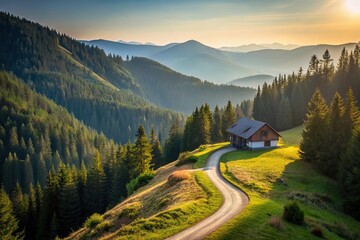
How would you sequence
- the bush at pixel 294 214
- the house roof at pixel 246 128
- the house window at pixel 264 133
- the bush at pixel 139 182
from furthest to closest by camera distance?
1. the house roof at pixel 246 128
2. the house window at pixel 264 133
3. the bush at pixel 139 182
4. the bush at pixel 294 214

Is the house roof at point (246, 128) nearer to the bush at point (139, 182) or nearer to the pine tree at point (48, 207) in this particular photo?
the bush at point (139, 182)

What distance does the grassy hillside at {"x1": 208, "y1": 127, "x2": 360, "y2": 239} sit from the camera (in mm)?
26438

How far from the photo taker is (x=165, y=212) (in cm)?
3006

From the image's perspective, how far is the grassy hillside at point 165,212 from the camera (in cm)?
2714

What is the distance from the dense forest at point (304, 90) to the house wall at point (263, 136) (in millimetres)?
54141

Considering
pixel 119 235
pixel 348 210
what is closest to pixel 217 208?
pixel 119 235

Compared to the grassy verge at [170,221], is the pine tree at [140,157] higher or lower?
lower

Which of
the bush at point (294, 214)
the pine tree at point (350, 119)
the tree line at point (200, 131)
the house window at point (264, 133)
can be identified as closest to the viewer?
the bush at point (294, 214)

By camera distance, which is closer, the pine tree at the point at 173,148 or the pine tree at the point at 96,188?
the pine tree at the point at 96,188

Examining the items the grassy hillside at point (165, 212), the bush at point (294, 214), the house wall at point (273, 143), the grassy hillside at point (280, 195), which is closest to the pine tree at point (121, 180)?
the grassy hillside at point (280, 195)

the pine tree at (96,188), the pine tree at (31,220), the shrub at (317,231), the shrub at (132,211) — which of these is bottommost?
the pine tree at (31,220)

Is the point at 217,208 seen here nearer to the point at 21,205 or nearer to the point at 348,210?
the point at 348,210

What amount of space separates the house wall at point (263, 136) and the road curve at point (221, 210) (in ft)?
87.2

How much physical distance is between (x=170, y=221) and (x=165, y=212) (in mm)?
2122
